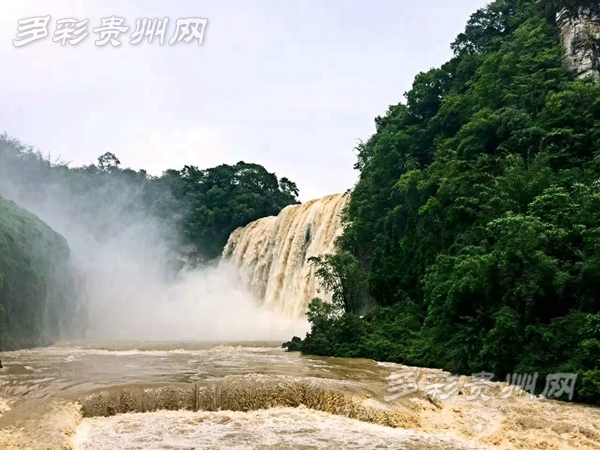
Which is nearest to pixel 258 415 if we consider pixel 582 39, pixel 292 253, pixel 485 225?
pixel 485 225

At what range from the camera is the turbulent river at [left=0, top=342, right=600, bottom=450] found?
19.8 feet

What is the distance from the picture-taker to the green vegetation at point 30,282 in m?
15.3

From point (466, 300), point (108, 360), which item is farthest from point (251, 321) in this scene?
point (466, 300)

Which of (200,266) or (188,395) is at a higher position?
(200,266)

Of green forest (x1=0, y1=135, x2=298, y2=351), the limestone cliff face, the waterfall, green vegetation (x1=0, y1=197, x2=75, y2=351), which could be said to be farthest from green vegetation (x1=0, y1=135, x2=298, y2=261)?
the limestone cliff face

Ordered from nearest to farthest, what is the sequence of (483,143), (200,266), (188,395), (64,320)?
(188,395) < (483,143) < (64,320) < (200,266)

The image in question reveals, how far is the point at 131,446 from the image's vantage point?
5.73 metres

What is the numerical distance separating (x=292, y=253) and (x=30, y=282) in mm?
12063

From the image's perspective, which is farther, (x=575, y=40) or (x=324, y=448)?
(x=575, y=40)

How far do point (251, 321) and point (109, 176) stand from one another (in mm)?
27095

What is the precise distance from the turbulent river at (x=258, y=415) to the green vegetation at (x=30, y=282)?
278 inches

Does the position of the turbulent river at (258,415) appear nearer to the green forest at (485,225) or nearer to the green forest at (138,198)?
the green forest at (485,225)

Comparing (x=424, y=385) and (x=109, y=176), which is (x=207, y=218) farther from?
(x=424, y=385)

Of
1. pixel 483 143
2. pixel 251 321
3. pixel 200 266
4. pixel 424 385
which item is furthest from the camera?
pixel 200 266
